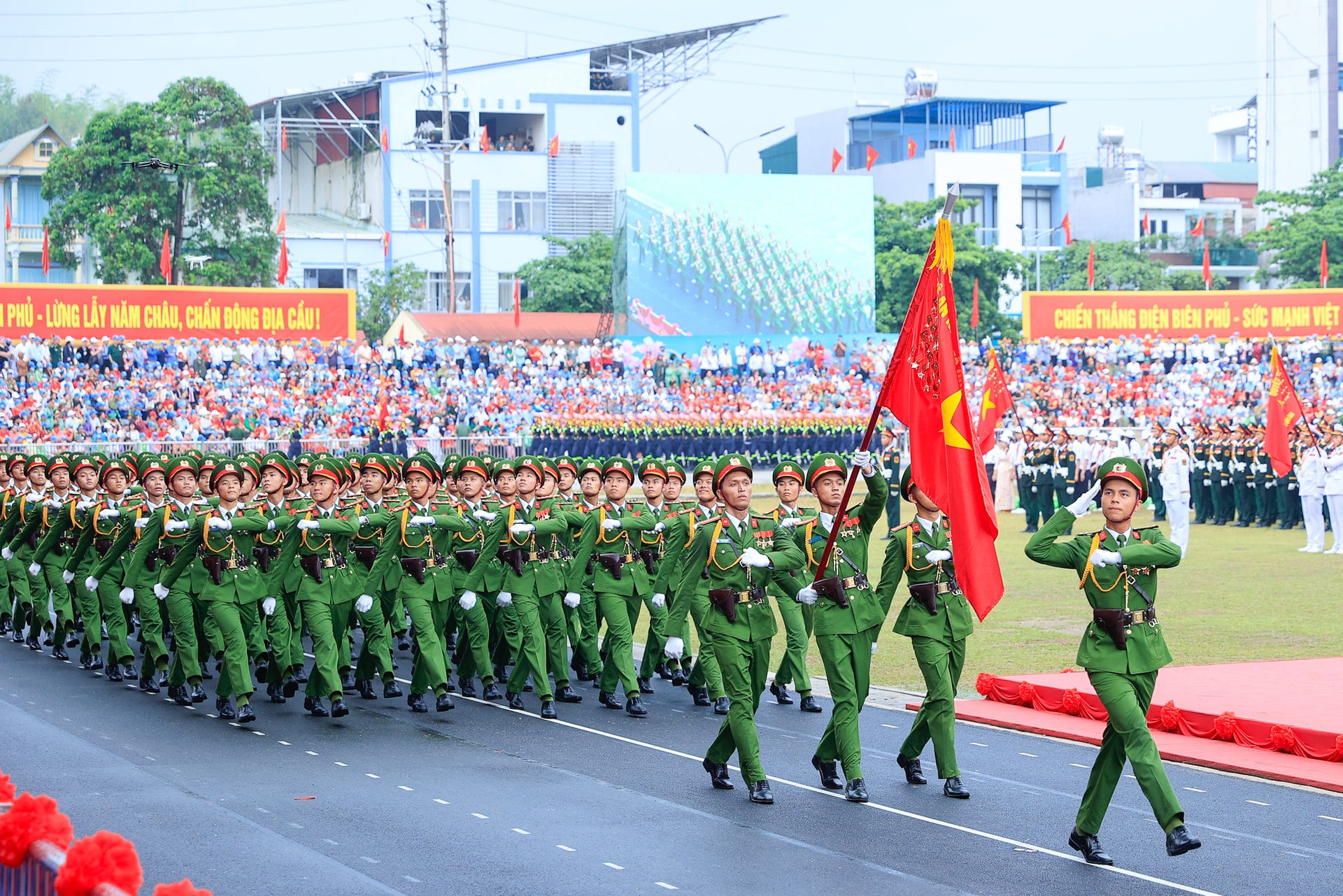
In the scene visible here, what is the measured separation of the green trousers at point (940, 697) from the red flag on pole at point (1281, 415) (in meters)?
16.5

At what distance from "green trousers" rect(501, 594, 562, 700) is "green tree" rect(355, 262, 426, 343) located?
4893 cm

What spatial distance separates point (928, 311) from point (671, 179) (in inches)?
1517

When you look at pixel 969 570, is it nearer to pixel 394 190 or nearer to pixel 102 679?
pixel 102 679

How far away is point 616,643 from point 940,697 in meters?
3.53

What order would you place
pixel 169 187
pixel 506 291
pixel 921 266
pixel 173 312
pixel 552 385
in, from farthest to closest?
1. pixel 506 291
2. pixel 921 266
3. pixel 169 187
4. pixel 552 385
5. pixel 173 312

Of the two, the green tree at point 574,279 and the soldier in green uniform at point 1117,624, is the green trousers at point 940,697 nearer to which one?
the soldier in green uniform at point 1117,624

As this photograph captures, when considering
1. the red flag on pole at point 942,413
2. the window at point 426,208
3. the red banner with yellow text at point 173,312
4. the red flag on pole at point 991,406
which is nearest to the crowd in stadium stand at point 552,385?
the red banner with yellow text at point 173,312

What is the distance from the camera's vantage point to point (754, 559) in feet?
27.8

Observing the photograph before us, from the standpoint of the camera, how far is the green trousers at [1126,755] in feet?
22.5

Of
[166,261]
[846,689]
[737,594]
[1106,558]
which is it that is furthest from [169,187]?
[1106,558]

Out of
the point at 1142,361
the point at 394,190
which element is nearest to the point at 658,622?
the point at 1142,361

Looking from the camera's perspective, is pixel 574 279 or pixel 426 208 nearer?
pixel 574 279

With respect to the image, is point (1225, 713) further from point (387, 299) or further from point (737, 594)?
point (387, 299)

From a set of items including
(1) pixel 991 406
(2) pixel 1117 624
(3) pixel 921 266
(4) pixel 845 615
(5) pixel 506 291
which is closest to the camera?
(2) pixel 1117 624
